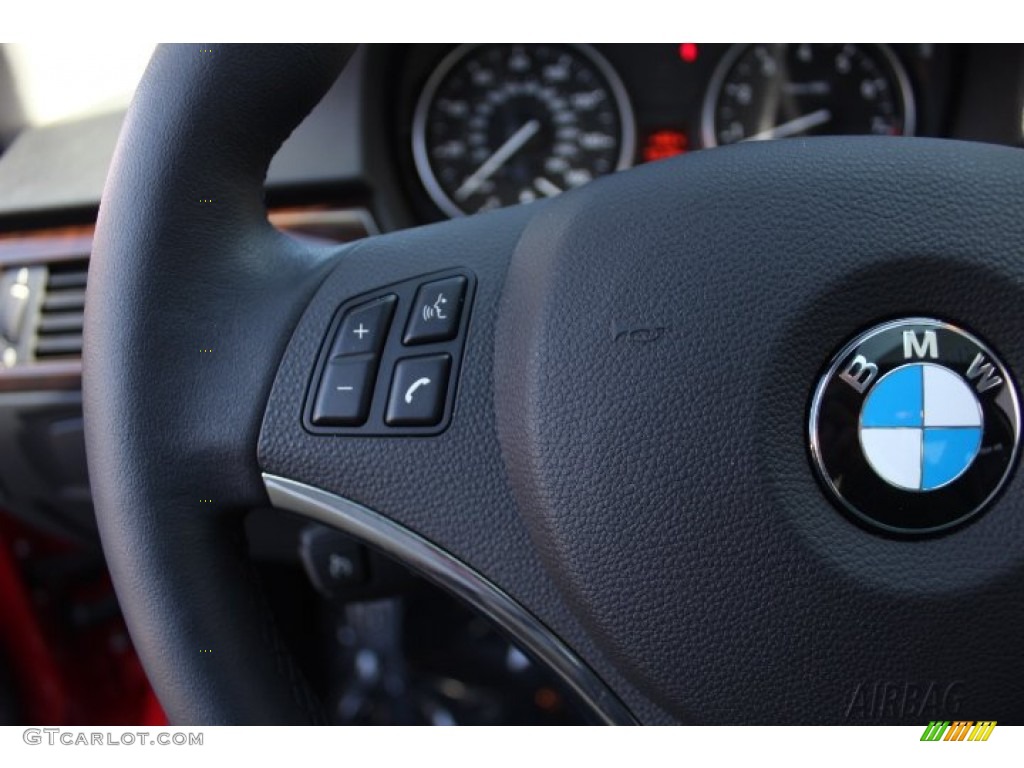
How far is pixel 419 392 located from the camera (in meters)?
0.64

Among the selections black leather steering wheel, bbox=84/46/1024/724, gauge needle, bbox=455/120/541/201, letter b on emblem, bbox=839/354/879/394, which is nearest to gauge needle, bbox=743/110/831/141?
gauge needle, bbox=455/120/541/201

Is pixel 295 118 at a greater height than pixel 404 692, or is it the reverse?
pixel 295 118

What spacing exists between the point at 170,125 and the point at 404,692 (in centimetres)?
127

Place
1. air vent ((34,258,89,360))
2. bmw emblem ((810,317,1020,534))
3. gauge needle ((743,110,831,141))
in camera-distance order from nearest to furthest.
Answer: bmw emblem ((810,317,1020,534))
air vent ((34,258,89,360))
gauge needle ((743,110,831,141))

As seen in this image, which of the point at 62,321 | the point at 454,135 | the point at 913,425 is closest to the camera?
the point at 913,425

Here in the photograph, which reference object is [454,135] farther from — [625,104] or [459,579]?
[459,579]

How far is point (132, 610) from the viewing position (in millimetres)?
656

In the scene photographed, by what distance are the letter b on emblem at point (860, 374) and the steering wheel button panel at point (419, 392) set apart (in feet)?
0.77

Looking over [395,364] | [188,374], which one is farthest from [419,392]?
[188,374]

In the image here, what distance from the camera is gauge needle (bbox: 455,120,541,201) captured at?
1396 mm

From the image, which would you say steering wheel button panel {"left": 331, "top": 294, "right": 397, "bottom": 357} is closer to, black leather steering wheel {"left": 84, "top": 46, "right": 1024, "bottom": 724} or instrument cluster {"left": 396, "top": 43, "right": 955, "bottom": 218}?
black leather steering wheel {"left": 84, "top": 46, "right": 1024, "bottom": 724}

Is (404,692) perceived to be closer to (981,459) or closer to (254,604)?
(254,604)

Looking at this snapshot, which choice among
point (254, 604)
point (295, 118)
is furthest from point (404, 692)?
point (295, 118)
